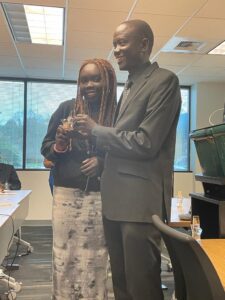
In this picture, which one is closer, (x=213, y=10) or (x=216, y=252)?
(x=216, y=252)

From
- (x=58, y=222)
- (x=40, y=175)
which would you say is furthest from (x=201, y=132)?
(x=40, y=175)

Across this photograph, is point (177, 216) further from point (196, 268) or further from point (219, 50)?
point (219, 50)

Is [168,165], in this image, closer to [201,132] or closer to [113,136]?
[113,136]

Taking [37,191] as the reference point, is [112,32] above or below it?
above

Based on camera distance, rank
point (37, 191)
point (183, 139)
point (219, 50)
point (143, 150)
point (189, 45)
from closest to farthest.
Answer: point (143, 150), point (189, 45), point (219, 50), point (37, 191), point (183, 139)

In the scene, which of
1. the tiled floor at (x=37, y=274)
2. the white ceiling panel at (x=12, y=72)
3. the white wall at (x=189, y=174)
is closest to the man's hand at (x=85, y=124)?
the tiled floor at (x=37, y=274)

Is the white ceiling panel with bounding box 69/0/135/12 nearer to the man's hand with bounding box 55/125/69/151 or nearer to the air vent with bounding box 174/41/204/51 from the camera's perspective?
the air vent with bounding box 174/41/204/51

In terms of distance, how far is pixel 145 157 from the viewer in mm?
1223

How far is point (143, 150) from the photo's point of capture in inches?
47.6

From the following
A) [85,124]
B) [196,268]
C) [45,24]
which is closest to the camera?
[196,268]

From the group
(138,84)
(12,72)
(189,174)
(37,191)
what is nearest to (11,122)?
(12,72)

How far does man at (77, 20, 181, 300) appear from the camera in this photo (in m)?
1.22

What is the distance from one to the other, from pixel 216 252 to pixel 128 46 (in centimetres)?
97

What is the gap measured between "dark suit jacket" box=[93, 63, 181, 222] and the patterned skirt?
42cm
